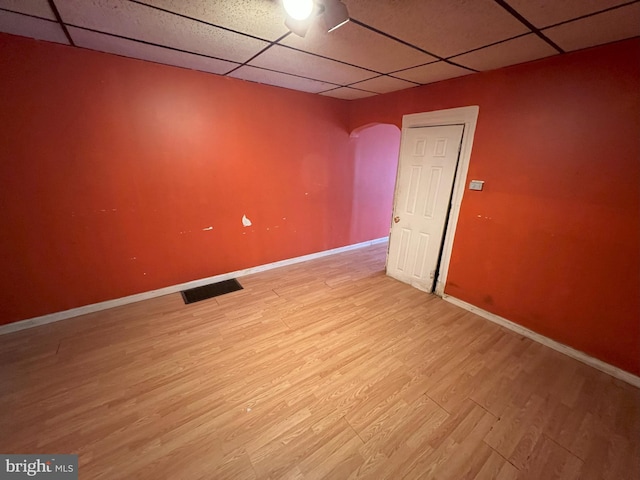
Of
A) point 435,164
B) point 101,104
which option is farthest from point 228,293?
point 435,164

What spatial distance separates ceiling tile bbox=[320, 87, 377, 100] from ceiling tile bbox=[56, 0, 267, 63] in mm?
1442

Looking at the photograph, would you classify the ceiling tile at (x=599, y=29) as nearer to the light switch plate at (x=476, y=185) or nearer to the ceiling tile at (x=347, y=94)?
the light switch plate at (x=476, y=185)

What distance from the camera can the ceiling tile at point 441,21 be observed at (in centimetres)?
136

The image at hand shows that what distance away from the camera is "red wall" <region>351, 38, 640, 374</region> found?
182 centimetres

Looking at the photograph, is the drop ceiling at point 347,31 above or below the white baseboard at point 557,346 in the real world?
above

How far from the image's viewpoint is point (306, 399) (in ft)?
5.77

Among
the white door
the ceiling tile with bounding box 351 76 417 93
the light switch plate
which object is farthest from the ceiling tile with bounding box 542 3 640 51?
the ceiling tile with bounding box 351 76 417 93

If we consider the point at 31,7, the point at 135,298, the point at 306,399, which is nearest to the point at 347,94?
the point at 31,7

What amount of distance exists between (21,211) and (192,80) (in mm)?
1999

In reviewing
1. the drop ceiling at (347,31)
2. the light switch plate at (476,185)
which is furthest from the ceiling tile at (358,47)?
the light switch plate at (476,185)

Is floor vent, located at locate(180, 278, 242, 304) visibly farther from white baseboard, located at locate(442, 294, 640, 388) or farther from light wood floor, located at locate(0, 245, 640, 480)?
white baseboard, located at locate(442, 294, 640, 388)

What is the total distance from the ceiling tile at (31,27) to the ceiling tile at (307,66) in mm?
1409

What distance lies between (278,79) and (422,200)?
2.28m

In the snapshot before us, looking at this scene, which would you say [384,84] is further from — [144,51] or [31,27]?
[31,27]
